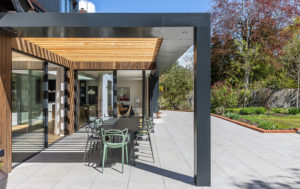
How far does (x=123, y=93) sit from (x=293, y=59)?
Result: 40.3 ft

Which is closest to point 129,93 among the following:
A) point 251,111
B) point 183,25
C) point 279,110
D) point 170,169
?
point 170,169

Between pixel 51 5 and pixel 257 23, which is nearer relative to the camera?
pixel 51 5

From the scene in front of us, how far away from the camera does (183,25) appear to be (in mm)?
3424

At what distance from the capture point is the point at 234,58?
17.0 meters

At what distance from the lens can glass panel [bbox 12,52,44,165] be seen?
5.23 meters

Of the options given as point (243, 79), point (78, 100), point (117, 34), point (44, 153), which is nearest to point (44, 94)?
point (44, 153)

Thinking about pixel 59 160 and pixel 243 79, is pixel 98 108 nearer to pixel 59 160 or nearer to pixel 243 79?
pixel 59 160

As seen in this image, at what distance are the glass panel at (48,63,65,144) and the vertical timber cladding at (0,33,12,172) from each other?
2474 millimetres

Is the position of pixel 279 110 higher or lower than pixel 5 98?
lower

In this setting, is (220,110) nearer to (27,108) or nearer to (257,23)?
(257,23)

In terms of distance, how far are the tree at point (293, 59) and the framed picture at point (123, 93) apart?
37.5 ft

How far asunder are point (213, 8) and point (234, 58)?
429cm

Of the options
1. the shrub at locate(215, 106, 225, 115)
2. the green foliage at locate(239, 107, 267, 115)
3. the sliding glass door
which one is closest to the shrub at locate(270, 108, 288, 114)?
the green foliage at locate(239, 107, 267, 115)

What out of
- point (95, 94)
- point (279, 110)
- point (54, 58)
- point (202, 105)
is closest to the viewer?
point (202, 105)
